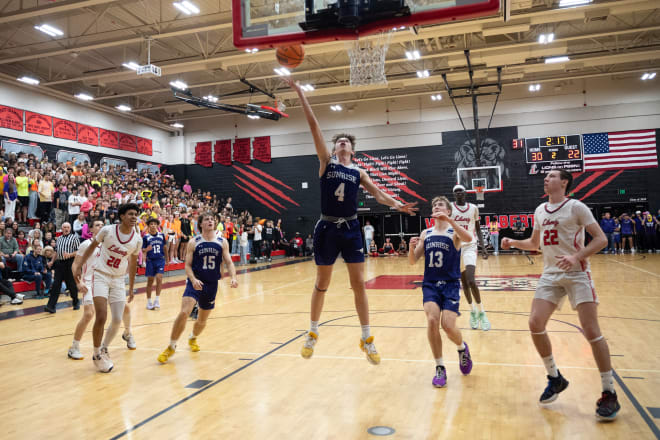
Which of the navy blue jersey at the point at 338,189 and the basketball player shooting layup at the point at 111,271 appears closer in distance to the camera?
the navy blue jersey at the point at 338,189

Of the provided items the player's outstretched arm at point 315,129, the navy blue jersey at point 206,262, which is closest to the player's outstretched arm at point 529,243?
the player's outstretched arm at point 315,129

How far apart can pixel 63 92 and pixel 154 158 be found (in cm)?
645

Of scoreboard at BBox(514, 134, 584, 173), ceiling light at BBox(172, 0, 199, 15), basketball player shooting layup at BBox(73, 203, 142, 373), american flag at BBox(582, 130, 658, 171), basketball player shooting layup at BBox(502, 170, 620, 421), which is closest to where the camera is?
basketball player shooting layup at BBox(502, 170, 620, 421)

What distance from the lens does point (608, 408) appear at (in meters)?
3.35

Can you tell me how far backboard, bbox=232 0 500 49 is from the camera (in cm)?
464

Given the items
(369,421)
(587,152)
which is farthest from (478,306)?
(587,152)

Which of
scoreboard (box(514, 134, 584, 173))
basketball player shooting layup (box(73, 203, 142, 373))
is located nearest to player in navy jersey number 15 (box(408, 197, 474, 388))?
basketball player shooting layup (box(73, 203, 142, 373))

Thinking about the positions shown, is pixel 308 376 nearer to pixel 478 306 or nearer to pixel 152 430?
pixel 152 430

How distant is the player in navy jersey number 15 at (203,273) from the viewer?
5438 mm

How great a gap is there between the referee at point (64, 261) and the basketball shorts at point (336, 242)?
22.0ft

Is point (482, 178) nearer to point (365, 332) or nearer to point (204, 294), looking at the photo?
point (204, 294)

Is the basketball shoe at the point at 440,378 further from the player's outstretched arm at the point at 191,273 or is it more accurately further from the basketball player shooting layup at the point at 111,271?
the basketball player shooting layup at the point at 111,271

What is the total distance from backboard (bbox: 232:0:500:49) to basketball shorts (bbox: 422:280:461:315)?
2.64m

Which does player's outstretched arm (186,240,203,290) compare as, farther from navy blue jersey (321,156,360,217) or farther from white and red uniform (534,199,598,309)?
white and red uniform (534,199,598,309)
